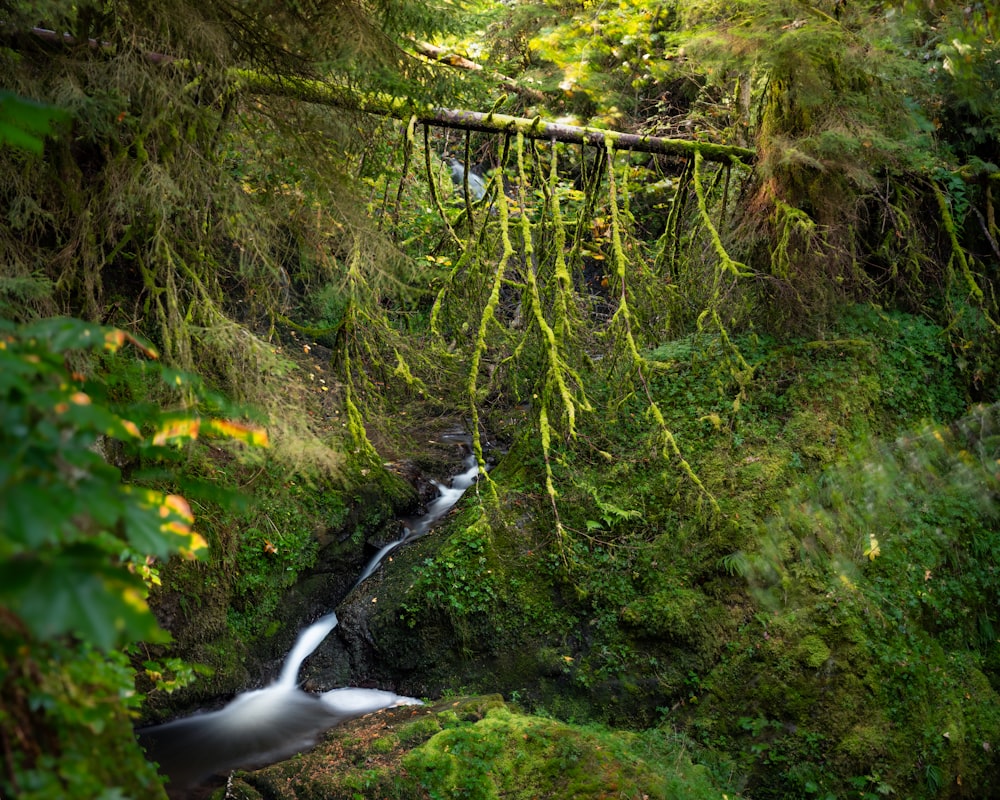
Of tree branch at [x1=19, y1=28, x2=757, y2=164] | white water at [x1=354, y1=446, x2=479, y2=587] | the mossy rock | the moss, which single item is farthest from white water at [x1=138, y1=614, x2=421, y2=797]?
tree branch at [x1=19, y1=28, x2=757, y2=164]

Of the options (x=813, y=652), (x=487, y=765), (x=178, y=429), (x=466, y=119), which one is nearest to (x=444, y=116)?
(x=466, y=119)

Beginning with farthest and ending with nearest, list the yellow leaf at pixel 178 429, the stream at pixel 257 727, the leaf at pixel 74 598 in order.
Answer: the stream at pixel 257 727
the yellow leaf at pixel 178 429
the leaf at pixel 74 598

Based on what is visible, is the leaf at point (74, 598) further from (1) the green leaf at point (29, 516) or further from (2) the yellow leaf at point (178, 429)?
(2) the yellow leaf at point (178, 429)

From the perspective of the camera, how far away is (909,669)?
5219mm

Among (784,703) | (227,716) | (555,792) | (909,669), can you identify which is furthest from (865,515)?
(227,716)

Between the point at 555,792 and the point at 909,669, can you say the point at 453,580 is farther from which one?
the point at 909,669

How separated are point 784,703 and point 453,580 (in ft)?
9.18

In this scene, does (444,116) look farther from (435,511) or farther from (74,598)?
(74,598)

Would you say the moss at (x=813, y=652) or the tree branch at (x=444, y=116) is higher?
the tree branch at (x=444, y=116)

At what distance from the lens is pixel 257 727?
6.00m

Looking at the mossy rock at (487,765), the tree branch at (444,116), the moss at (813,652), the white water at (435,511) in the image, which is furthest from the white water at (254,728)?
the tree branch at (444,116)

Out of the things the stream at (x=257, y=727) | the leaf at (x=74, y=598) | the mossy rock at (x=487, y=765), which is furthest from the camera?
the stream at (x=257, y=727)

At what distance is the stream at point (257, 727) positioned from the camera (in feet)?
18.3

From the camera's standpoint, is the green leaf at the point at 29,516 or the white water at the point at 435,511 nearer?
the green leaf at the point at 29,516
